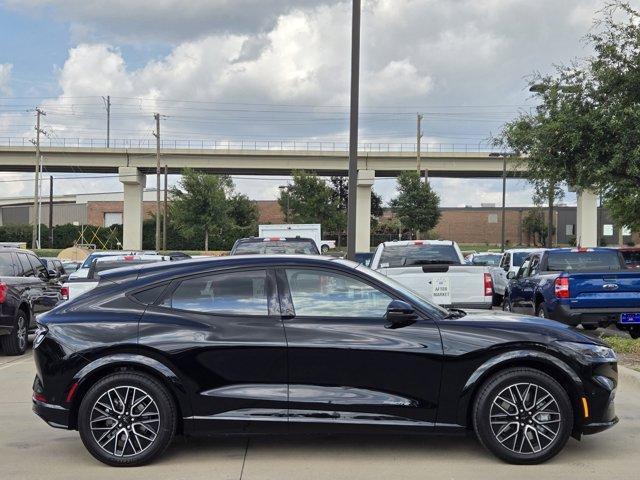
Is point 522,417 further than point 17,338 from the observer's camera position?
No

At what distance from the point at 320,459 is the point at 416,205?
46.9 meters

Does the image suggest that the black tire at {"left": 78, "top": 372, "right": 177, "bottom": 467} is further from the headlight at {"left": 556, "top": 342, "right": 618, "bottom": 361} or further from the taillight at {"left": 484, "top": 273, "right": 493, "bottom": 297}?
the taillight at {"left": 484, "top": 273, "right": 493, "bottom": 297}

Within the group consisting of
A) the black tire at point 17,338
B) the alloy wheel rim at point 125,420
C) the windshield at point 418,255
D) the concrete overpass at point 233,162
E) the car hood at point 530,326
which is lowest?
the black tire at point 17,338

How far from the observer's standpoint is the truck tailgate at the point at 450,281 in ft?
37.1

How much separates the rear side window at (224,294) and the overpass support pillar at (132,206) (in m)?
57.3

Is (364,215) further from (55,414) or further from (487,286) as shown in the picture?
(55,414)

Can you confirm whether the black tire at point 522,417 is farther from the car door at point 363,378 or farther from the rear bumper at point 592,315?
the rear bumper at point 592,315

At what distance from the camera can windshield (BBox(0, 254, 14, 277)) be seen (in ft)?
38.9

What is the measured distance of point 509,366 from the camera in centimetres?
542

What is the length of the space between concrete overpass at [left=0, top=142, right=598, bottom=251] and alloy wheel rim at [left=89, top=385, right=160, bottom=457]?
55.8 meters

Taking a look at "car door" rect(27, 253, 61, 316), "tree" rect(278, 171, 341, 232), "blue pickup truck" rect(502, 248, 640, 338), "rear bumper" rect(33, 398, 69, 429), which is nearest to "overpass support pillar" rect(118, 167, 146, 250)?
"tree" rect(278, 171, 341, 232)

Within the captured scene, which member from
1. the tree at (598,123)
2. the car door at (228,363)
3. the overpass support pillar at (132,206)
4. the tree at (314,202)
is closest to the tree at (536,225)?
the tree at (314,202)

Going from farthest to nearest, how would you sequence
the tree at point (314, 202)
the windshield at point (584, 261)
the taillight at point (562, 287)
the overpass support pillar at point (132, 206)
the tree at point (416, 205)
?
the overpass support pillar at point (132, 206) → the tree at point (314, 202) → the tree at point (416, 205) → the windshield at point (584, 261) → the taillight at point (562, 287)

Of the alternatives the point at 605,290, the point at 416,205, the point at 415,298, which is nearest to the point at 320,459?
the point at 415,298
